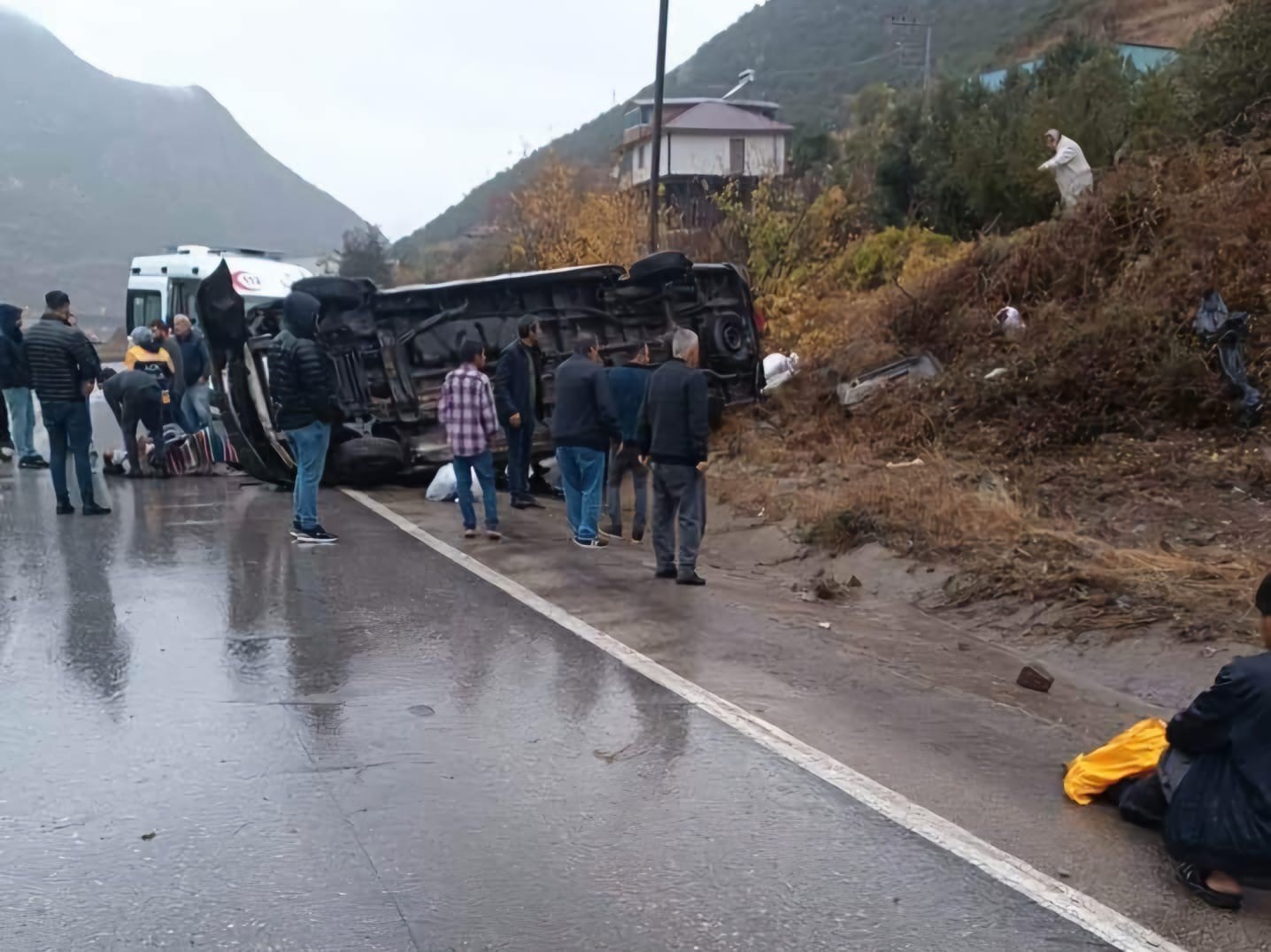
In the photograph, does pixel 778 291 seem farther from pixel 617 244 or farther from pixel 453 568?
pixel 453 568

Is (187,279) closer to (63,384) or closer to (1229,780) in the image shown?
(63,384)

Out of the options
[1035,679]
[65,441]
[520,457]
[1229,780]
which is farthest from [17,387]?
[1229,780]

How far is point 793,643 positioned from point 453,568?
2.93m

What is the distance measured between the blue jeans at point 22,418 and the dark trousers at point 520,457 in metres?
6.20

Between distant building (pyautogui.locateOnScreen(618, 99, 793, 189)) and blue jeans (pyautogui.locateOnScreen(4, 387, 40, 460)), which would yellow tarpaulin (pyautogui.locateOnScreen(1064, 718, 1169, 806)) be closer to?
blue jeans (pyautogui.locateOnScreen(4, 387, 40, 460))

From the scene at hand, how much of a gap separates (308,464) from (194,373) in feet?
19.5

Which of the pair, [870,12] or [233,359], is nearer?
[233,359]

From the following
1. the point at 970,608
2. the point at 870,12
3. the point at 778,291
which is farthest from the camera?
the point at 870,12

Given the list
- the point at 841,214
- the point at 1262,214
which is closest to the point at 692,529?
the point at 1262,214

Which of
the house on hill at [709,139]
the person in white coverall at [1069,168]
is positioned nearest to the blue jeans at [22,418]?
the person in white coverall at [1069,168]

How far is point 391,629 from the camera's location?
291 inches

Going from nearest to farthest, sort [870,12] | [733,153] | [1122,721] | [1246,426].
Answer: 1. [1122,721]
2. [1246,426]
3. [733,153]
4. [870,12]

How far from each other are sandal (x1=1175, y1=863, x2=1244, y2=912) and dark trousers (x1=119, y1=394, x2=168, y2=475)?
476 inches

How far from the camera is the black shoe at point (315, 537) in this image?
33.7ft
